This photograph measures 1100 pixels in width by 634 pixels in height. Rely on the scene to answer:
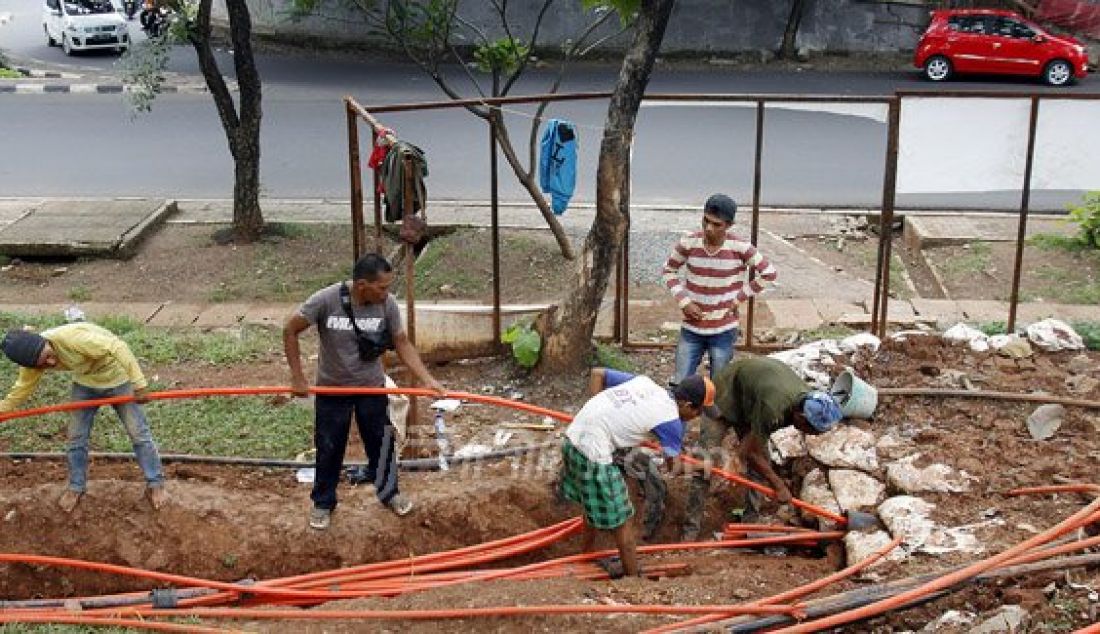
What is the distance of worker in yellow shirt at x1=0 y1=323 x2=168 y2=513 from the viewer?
6.65 m

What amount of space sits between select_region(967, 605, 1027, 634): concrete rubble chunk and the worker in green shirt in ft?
4.91

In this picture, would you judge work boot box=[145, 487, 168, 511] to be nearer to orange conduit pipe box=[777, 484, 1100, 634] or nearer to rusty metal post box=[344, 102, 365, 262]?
rusty metal post box=[344, 102, 365, 262]

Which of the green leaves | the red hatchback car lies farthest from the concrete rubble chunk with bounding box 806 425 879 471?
the red hatchback car

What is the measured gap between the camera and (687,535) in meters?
7.67

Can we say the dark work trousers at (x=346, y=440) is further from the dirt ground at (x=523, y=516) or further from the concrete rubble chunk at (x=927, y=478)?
the concrete rubble chunk at (x=927, y=478)

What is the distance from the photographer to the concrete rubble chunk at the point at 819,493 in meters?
7.45

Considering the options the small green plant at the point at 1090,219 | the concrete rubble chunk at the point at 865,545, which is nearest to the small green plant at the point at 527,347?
the concrete rubble chunk at the point at 865,545

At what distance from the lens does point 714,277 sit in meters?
8.01

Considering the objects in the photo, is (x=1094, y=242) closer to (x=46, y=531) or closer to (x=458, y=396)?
(x=458, y=396)

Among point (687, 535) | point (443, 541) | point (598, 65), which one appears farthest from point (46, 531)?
point (598, 65)

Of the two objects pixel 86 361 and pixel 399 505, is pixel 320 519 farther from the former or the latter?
pixel 86 361

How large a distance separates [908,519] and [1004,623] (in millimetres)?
1258

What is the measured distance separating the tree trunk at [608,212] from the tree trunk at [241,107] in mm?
6010

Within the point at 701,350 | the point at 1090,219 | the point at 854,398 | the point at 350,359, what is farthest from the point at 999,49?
the point at 350,359
